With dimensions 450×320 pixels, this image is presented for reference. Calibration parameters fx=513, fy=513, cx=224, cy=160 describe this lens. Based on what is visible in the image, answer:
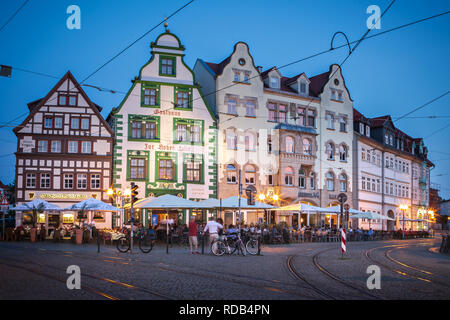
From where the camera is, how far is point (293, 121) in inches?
1818

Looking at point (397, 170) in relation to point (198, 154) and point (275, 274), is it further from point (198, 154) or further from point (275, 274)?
point (275, 274)

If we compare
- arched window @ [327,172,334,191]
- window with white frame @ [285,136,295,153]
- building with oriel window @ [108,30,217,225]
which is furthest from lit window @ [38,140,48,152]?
arched window @ [327,172,334,191]

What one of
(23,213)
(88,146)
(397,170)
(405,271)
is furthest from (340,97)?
(405,271)

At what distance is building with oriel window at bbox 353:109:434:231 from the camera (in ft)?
172

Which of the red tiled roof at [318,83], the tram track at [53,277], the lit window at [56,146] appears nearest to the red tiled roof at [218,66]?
Result: the red tiled roof at [318,83]

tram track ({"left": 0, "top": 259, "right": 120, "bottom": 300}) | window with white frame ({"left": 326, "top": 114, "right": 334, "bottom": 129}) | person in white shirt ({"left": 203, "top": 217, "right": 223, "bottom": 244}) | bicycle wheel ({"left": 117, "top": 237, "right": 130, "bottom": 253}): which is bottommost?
bicycle wheel ({"left": 117, "top": 237, "right": 130, "bottom": 253})

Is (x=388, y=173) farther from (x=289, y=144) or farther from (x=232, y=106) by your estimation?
(x=232, y=106)

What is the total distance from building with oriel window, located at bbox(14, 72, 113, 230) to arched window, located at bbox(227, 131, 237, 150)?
9669 mm

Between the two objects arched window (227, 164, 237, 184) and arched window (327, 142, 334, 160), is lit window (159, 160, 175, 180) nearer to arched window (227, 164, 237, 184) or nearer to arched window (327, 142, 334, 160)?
arched window (227, 164, 237, 184)

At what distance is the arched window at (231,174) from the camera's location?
42250mm

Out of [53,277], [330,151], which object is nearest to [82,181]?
[330,151]

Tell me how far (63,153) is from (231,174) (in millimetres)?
13423

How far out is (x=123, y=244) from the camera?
2406 cm
